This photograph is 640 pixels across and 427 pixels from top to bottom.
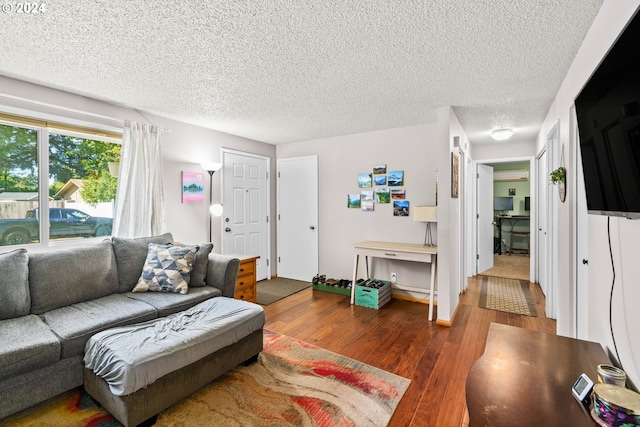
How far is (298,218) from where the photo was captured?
16.3 ft

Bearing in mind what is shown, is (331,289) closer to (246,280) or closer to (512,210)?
(246,280)

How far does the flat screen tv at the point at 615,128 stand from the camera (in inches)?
36.9

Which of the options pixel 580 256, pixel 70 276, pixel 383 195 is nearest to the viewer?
pixel 580 256

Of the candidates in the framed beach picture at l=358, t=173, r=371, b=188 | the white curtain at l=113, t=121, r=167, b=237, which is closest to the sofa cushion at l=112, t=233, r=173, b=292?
the white curtain at l=113, t=121, r=167, b=237

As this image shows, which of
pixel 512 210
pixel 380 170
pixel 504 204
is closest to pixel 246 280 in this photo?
pixel 380 170

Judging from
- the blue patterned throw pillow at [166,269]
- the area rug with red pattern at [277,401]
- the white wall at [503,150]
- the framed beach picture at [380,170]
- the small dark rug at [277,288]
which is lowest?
the area rug with red pattern at [277,401]

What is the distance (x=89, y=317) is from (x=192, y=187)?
1.99m

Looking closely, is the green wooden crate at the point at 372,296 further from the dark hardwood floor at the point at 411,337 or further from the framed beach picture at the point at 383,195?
the framed beach picture at the point at 383,195

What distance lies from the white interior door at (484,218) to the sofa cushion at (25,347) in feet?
18.5

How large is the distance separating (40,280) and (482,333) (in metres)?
3.87

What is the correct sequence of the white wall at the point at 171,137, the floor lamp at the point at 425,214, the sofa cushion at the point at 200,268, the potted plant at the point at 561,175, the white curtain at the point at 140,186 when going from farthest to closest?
the floor lamp at the point at 425,214, the white curtain at the point at 140,186, the sofa cushion at the point at 200,268, the white wall at the point at 171,137, the potted plant at the point at 561,175

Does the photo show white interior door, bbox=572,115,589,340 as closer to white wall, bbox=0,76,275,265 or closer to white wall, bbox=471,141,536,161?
white wall, bbox=471,141,536,161

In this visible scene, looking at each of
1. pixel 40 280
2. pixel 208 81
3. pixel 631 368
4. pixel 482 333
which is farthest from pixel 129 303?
pixel 482 333
